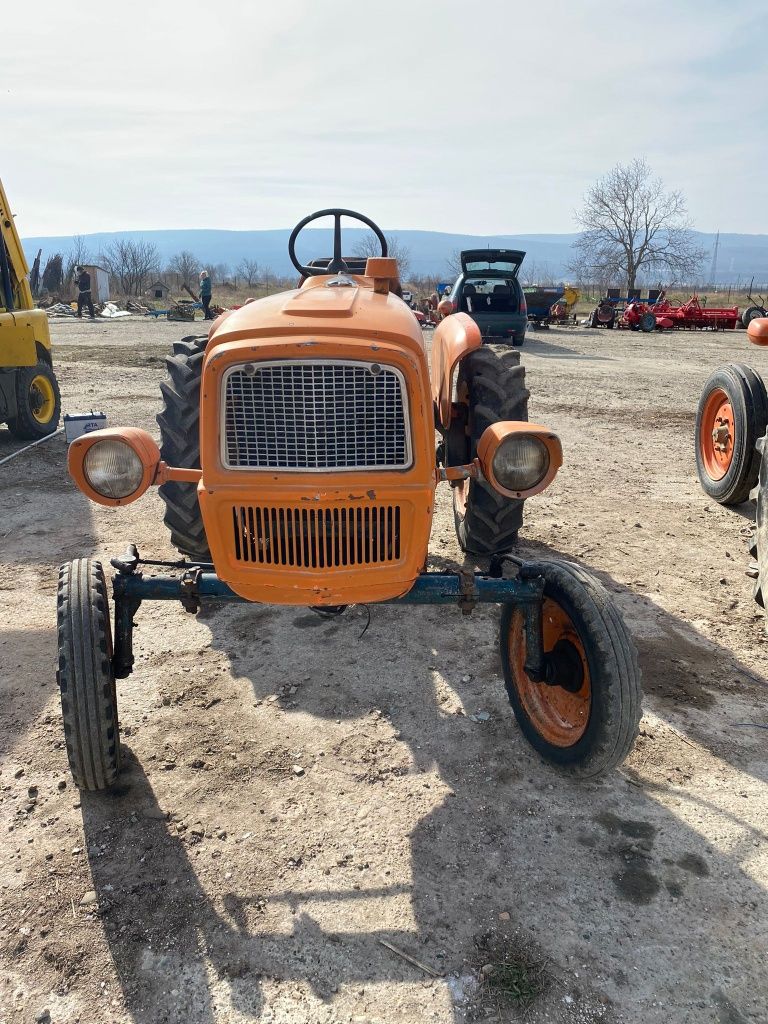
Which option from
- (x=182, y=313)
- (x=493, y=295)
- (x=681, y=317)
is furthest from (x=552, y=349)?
(x=182, y=313)

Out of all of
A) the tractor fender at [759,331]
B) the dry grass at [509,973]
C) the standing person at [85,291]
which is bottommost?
the dry grass at [509,973]

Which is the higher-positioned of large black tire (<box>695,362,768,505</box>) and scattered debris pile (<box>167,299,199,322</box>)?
scattered debris pile (<box>167,299,199,322</box>)

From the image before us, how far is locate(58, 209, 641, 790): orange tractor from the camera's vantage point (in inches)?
98.0

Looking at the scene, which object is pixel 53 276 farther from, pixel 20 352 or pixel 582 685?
pixel 582 685

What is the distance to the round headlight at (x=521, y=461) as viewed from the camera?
2.74m

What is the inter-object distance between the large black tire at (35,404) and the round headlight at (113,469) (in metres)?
5.74

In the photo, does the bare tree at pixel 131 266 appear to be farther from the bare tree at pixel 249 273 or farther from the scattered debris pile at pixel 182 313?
the scattered debris pile at pixel 182 313

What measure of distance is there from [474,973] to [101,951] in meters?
1.10

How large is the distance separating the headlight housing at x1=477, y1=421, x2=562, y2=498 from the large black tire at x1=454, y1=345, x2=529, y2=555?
102 cm

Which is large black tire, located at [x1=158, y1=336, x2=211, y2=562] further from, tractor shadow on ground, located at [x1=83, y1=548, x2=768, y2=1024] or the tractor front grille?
the tractor front grille

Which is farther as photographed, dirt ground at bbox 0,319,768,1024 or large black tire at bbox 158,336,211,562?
large black tire at bbox 158,336,211,562

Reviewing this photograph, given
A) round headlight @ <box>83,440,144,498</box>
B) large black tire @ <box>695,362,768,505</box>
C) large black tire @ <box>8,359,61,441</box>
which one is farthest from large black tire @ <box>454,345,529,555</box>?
large black tire @ <box>8,359,61,441</box>

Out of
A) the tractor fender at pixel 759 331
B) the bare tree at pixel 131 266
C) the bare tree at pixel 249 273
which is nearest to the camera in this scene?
the tractor fender at pixel 759 331

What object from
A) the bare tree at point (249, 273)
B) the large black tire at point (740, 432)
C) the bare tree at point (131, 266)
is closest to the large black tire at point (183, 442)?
the large black tire at point (740, 432)
